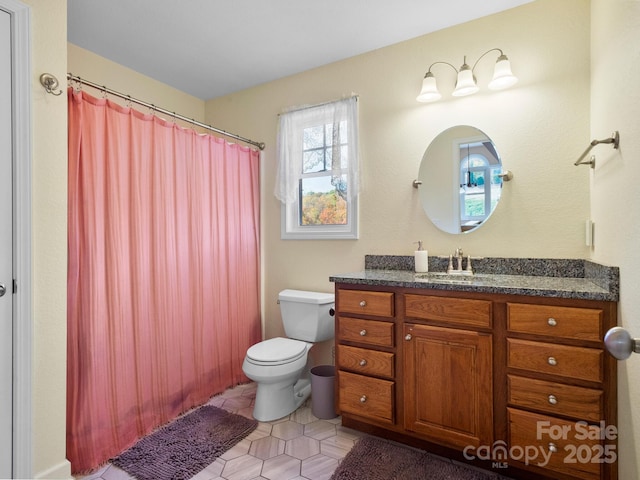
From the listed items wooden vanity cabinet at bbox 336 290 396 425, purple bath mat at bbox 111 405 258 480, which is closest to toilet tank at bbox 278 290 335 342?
wooden vanity cabinet at bbox 336 290 396 425

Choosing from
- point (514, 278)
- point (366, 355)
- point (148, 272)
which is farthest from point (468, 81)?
point (148, 272)

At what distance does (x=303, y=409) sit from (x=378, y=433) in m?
0.57

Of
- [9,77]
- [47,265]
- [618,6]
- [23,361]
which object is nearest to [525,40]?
[618,6]

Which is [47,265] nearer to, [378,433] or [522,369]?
[378,433]

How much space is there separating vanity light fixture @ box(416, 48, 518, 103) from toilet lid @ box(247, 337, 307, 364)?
1.81 meters

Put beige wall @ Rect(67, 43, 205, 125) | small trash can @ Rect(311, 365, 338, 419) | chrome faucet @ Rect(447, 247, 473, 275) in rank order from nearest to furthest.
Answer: chrome faucet @ Rect(447, 247, 473, 275) < small trash can @ Rect(311, 365, 338, 419) < beige wall @ Rect(67, 43, 205, 125)

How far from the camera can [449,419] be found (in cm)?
166

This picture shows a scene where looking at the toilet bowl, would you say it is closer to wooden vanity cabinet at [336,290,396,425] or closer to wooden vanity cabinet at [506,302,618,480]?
wooden vanity cabinet at [336,290,396,425]

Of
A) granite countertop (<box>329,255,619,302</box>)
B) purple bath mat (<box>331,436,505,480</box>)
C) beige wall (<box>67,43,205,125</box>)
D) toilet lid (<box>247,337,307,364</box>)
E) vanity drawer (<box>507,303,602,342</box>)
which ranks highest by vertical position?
beige wall (<box>67,43,205,125</box>)

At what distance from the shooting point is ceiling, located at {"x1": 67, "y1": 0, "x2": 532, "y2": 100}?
1907 millimetres

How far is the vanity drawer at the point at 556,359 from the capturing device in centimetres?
136

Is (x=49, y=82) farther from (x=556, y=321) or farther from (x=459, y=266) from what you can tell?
(x=556, y=321)

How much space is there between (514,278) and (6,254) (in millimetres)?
2427

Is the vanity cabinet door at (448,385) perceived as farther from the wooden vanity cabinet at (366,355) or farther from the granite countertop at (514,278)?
the granite countertop at (514,278)
